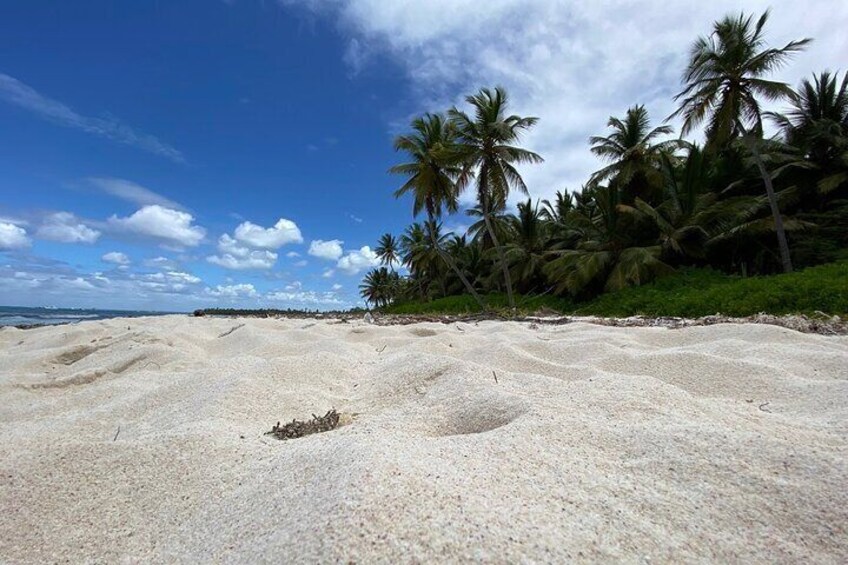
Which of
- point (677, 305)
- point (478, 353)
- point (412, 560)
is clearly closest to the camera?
point (412, 560)

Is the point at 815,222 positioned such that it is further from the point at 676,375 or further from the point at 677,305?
the point at 676,375

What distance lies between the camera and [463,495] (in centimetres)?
113

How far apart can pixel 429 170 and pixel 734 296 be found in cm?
1265

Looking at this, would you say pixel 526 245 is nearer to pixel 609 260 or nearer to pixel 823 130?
pixel 609 260

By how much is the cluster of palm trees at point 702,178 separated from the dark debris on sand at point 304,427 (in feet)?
40.6

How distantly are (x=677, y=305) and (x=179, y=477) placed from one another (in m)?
9.64

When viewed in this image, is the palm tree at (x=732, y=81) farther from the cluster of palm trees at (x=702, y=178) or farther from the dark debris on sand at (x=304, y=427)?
the dark debris on sand at (x=304, y=427)

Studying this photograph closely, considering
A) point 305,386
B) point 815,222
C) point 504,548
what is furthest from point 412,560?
point 815,222

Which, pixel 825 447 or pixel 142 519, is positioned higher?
pixel 825 447

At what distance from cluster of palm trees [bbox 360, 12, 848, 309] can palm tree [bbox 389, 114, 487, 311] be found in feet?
0.19

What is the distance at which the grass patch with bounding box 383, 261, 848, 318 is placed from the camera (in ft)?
22.2

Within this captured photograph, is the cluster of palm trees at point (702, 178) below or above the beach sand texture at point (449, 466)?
above

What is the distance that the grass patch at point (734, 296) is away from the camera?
6.76 m

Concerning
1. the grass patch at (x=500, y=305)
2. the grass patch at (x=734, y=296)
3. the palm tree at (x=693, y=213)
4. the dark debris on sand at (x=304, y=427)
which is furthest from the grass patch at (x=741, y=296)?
the dark debris on sand at (x=304, y=427)
